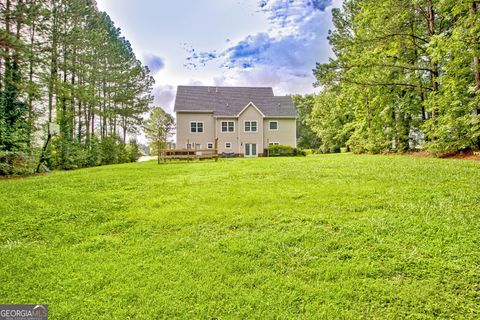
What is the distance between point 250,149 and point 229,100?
672 cm

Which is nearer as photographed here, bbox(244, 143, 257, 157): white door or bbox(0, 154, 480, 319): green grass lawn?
bbox(0, 154, 480, 319): green grass lawn

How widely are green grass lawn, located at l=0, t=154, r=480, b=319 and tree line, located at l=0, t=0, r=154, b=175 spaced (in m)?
8.39

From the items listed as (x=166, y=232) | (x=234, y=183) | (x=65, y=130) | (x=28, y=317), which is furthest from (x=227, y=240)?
(x=65, y=130)

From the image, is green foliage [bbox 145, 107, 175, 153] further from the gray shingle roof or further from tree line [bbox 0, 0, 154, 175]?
tree line [bbox 0, 0, 154, 175]

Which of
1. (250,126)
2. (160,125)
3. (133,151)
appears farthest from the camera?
(160,125)

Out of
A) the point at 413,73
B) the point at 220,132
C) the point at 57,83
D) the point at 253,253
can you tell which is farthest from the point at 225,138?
the point at 253,253

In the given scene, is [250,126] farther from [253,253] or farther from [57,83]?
[253,253]

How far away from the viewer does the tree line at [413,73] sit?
834 cm

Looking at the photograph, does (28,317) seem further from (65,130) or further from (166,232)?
(65,130)

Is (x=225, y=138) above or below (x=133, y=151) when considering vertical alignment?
above

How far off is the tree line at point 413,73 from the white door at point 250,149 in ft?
32.4

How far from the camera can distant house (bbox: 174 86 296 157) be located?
2572 cm

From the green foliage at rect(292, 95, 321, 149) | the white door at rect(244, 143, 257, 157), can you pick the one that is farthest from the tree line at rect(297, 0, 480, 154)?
the green foliage at rect(292, 95, 321, 149)

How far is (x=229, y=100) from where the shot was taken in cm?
2756
